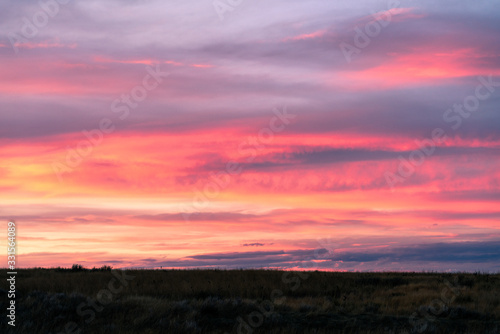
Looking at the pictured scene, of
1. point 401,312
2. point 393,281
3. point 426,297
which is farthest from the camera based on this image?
point 393,281

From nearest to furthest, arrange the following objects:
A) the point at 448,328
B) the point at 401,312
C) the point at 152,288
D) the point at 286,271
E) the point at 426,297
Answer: the point at 448,328, the point at 401,312, the point at 426,297, the point at 152,288, the point at 286,271

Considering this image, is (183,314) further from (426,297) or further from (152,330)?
(426,297)

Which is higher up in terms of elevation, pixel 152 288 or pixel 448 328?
pixel 152 288

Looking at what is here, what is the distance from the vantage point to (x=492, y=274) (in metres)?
38.1

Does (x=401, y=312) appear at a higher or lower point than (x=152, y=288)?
lower

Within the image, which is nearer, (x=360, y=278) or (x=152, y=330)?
(x=152, y=330)

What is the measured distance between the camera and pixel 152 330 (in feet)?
53.6

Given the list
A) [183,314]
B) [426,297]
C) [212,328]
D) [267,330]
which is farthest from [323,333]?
[426,297]

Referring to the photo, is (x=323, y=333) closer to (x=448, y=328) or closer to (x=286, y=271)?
(x=448, y=328)

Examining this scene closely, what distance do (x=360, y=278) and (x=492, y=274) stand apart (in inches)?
463

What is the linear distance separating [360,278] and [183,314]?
18.5 meters

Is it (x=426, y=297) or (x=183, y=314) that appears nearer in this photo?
(x=183, y=314)

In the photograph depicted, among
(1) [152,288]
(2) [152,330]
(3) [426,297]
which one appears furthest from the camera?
(1) [152,288]

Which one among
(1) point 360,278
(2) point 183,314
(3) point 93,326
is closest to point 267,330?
(2) point 183,314
